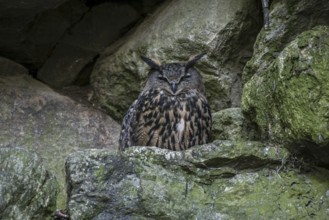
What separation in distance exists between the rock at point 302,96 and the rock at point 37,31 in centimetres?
162

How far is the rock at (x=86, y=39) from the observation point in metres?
5.09

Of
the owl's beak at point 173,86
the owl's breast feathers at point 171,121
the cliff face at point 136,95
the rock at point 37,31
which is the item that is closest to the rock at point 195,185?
the cliff face at point 136,95

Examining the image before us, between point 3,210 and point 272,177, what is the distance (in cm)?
119

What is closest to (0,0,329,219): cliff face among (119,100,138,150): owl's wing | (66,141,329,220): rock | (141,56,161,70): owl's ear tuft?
(66,141,329,220): rock

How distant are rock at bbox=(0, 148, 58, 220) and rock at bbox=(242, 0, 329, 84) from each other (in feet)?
4.35

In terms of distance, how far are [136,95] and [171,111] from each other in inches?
26.9

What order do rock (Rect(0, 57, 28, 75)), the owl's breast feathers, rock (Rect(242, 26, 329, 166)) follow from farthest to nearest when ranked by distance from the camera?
rock (Rect(0, 57, 28, 75)), the owl's breast feathers, rock (Rect(242, 26, 329, 166))

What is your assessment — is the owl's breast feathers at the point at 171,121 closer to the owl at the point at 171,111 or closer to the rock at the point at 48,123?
the owl at the point at 171,111

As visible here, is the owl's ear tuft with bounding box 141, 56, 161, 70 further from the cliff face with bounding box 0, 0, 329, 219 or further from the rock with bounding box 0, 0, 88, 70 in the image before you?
the rock with bounding box 0, 0, 88, 70

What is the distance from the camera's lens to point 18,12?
179 inches

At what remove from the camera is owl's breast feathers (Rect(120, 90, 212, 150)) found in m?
4.38

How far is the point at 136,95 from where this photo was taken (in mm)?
5066

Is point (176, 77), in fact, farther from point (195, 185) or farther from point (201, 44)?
point (195, 185)

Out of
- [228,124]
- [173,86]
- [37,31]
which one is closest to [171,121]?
[173,86]
